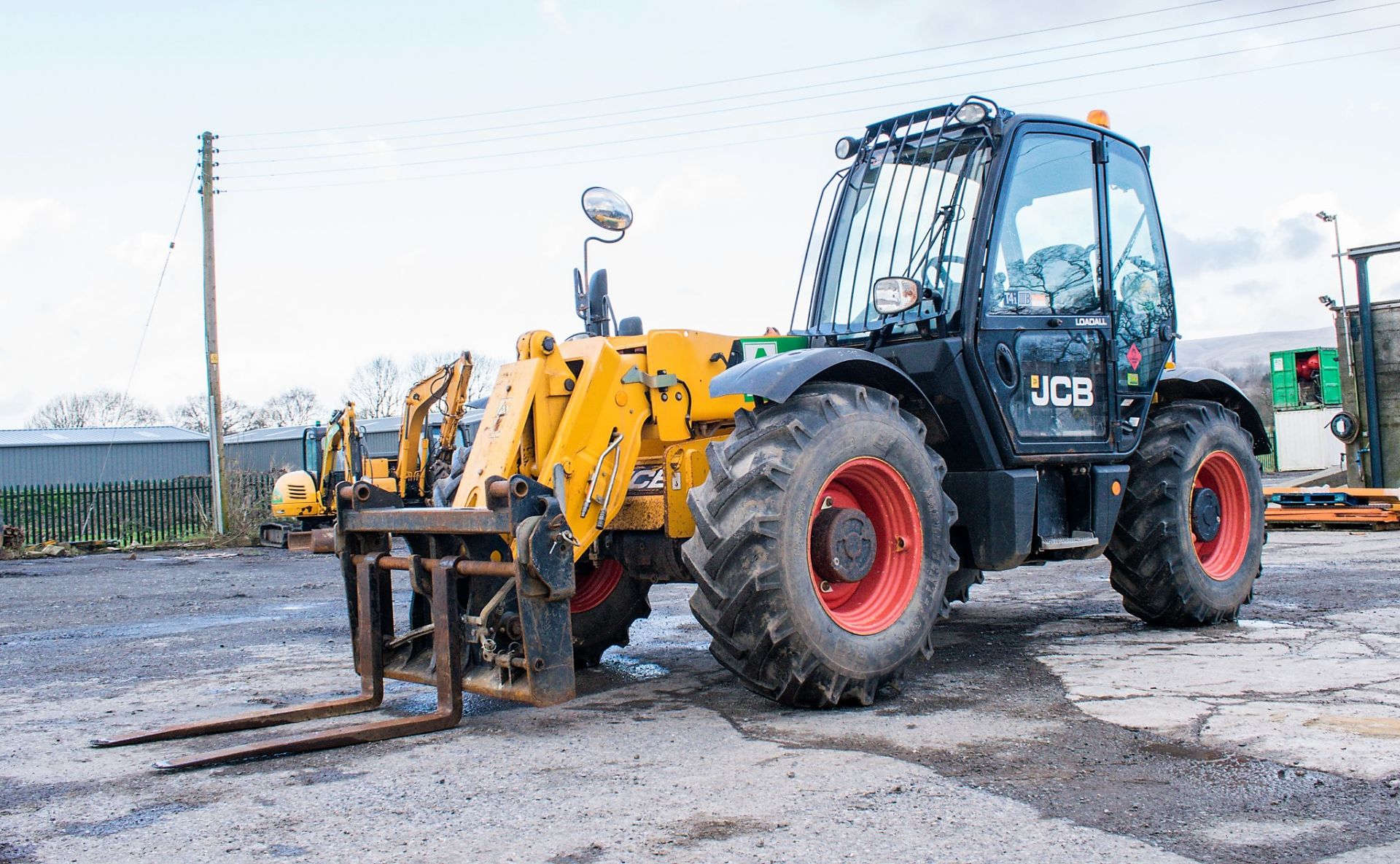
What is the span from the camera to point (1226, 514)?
7.45m

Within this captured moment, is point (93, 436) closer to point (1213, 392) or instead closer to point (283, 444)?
point (283, 444)

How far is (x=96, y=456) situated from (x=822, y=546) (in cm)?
4461

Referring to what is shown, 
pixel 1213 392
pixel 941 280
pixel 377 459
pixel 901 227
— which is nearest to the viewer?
pixel 941 280

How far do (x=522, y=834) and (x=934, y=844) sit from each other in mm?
1144

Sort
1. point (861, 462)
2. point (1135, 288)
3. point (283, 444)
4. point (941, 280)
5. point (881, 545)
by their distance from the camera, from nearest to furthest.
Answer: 1. point (861, 462)
2. point (881, 545)
3. point (941, 280)
4. point (1135, 288)
5. point (283, 444)

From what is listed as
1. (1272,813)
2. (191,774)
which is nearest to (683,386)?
(191,774)

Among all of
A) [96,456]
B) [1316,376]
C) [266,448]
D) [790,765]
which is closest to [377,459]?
[790,765]

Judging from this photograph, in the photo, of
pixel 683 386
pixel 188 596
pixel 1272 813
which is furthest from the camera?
pixel 188 596

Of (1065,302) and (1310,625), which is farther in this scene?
(1310,625)

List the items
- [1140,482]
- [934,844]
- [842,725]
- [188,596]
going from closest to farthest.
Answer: [934,844] → [842,725] → [1140,482] → [188,596]

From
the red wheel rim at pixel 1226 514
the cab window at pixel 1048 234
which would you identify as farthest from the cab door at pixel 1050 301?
the red wheel rim at pixel 1226 514

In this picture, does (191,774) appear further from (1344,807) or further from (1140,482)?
(1140,482)

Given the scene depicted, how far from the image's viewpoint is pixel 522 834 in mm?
3326

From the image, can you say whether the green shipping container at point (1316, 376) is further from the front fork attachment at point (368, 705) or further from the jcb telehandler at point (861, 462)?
the front fork attachment at point (368, 705)
